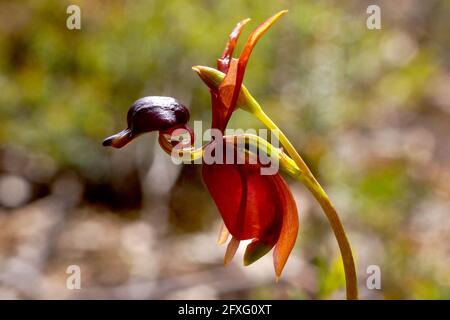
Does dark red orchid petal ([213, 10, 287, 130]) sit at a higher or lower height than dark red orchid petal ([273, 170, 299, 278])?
higher

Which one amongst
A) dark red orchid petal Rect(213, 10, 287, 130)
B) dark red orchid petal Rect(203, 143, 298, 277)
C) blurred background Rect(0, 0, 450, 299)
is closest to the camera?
dark red orchid petal Rect(213, 10, 287, 130)

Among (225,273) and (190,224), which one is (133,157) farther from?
(225,273)

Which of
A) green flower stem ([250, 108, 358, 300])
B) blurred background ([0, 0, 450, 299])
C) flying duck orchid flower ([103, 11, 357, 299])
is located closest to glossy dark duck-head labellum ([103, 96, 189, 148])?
flying duck orchid flower ([103, 11, 357, 299])

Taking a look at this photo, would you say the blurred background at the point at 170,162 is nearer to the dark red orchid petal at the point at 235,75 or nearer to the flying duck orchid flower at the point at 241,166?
the flying duck orchid flower at the point at 241,166

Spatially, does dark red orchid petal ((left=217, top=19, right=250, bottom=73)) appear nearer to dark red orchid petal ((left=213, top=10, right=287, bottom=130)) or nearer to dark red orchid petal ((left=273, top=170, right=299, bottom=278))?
dark red orchid petal ((left=213, top=10, right=287, bottom=130))

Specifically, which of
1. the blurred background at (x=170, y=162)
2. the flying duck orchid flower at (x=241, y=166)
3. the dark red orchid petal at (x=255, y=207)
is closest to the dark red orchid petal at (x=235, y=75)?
the flying duck orchid flower at (x=241, y=166)

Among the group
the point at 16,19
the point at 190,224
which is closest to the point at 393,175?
the point at 190,224
